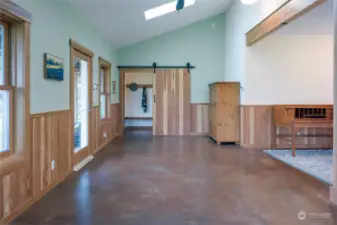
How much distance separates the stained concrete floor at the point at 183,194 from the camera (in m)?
2.58

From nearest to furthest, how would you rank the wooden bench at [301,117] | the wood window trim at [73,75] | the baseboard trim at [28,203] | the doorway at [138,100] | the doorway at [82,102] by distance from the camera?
the baseboard trim at [28,203], the wood window trim at [73,75], the doorway at [82,102], the wooden bench at [301,117], the doorway at [138,100]

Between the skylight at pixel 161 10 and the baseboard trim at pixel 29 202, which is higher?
the skylight at pixel 161 10

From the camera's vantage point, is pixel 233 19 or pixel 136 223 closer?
pixel 136 223

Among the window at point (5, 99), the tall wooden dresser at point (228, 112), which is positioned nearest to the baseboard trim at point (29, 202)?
the window at point (5, 99)

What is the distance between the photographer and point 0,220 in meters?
2.39

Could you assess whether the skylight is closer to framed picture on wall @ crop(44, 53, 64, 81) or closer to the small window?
the small window

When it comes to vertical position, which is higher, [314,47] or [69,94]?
[314,47]

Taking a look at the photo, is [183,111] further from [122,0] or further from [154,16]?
[122,0]

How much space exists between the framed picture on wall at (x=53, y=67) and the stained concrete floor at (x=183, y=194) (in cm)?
135

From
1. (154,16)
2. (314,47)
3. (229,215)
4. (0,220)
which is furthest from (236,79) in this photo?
(0,220)

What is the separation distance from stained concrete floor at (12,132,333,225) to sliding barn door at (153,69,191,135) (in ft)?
11.2

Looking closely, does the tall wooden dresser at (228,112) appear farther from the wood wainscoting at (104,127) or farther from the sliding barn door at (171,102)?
the wood wainscoting at (104,127)

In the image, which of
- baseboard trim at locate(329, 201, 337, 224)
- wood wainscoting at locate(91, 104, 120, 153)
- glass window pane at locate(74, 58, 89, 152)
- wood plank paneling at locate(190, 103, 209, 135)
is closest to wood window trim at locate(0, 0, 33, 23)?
glass window pane at locate(74, 58, 89, 152)

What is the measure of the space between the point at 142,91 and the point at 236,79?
4.62 m
